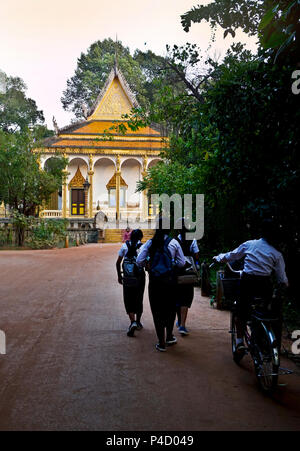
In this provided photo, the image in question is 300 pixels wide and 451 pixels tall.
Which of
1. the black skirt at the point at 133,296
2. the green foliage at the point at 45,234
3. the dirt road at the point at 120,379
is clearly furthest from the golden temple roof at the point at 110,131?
the black skirt at the point at 133,296

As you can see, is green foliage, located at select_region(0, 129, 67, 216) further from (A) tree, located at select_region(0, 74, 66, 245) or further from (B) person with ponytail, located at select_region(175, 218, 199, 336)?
(B) person with ponytail, located at select_region(175, 218, 199, 336)

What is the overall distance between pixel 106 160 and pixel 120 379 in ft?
106

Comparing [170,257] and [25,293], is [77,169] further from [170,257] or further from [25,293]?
[170,257]

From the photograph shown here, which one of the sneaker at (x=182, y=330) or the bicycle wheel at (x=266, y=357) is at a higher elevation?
the bicycle wheel at (x=266, y=357)

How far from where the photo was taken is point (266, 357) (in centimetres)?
386

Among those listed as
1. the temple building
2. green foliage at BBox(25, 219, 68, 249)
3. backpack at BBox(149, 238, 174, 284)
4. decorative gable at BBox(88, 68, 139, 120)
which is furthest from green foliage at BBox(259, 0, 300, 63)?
decorative gable at BBox(88, 68, 139, 120)

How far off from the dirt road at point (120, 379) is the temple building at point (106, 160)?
87.6 feet

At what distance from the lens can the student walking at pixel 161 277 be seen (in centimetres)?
518

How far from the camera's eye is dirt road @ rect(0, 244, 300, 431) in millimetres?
3352

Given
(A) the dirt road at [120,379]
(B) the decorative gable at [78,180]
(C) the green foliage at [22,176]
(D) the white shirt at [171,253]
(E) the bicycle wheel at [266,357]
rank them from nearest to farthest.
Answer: (A) the dirt road at [120,379], (E) the bicycle wheel at [266,357], (D) the white shirt at [171,253], (C) the green foliage at [22,176], (B) the decorative gable at [78,180]

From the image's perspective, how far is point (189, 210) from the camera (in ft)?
39.7

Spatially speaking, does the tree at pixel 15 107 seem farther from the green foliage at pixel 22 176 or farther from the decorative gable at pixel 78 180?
the green foliage at pixel 22 176

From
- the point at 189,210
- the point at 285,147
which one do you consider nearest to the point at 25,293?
the point at 189,210

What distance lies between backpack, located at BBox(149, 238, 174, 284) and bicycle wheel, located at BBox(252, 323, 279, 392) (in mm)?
1408
